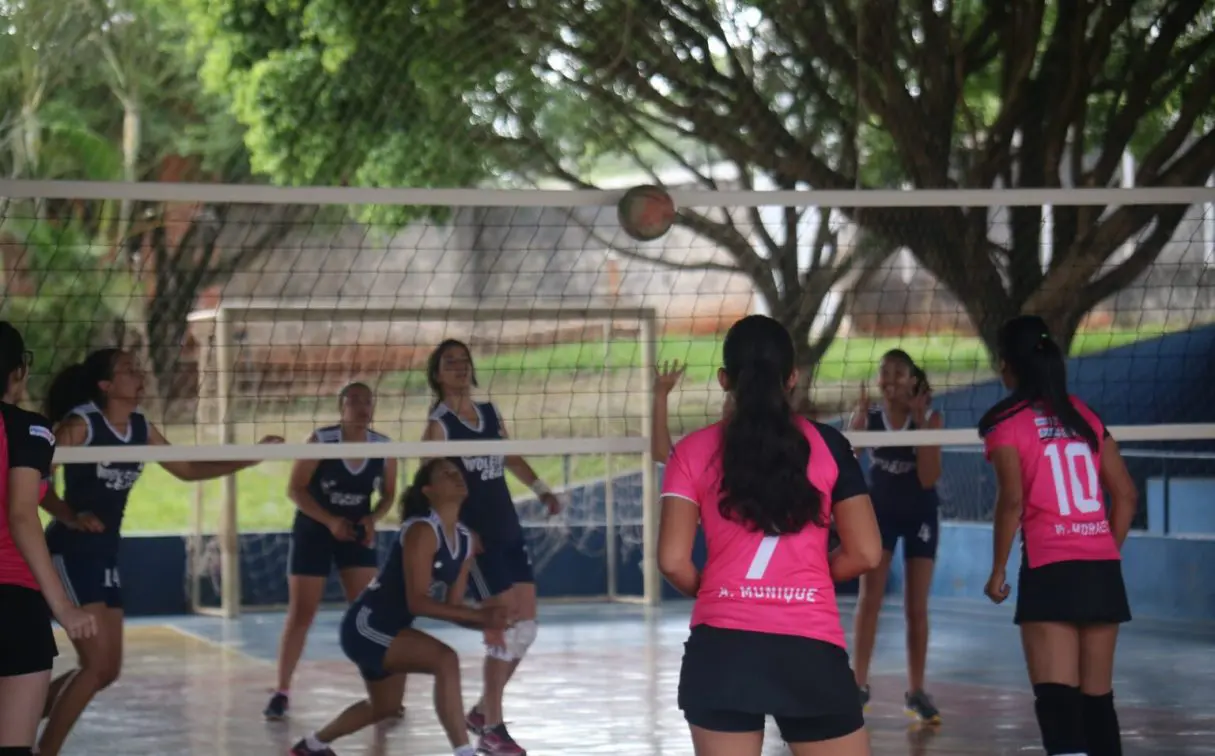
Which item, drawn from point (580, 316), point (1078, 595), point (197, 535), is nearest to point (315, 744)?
point (1078, 595)

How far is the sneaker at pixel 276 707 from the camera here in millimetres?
7605

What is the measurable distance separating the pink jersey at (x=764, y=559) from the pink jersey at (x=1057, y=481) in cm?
124

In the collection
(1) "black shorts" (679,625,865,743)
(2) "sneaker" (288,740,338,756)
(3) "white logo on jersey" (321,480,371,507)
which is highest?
(3) "white logo on jersey" (321,480,371,507)

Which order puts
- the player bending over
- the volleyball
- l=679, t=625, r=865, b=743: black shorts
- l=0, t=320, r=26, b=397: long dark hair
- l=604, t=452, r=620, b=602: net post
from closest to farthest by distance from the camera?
1. l=679, t=625, r=865, b=743: black shorts
2. the player bending over
3. l=0, t=320, r=26, b=397: long dark hair
4. the volleyball
5. l=604, t=452, r=620, b=602: net post

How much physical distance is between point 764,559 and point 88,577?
3.27 meters

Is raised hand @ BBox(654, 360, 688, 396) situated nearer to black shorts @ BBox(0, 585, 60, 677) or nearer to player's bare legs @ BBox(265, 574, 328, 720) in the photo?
black shorts @ BBox(0, 585, 60, 677)

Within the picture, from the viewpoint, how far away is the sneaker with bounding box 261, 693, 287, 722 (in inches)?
299

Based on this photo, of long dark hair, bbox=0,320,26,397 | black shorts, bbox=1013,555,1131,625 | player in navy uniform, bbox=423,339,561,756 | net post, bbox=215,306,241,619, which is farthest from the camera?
net post, bbox=215,306,241,619

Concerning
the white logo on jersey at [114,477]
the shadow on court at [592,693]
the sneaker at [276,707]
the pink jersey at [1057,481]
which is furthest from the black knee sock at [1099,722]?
the sneaker at [276,707]

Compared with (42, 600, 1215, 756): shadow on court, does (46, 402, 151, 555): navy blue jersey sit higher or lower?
higher

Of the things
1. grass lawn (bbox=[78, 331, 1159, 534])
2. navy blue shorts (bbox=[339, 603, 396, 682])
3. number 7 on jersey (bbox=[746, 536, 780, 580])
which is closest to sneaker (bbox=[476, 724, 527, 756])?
navy blue shorts (bbox=[339, 603, 396, 682])

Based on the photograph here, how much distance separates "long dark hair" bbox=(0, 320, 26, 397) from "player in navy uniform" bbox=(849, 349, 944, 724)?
408cm

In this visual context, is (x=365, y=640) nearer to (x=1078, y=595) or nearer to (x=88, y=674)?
(x=88, y=674)

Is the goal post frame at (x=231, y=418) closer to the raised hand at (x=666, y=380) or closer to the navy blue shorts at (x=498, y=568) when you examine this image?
the navy blue shorts at (x=498, y=568)
